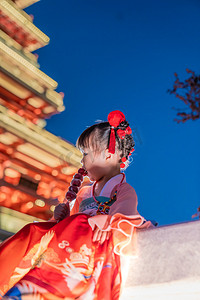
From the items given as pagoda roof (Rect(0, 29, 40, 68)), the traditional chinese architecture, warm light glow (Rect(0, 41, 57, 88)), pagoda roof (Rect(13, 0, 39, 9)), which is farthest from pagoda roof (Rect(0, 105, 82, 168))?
pagoda roof (Rect(13, 0, 39, 9))

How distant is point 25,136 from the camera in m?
3.55

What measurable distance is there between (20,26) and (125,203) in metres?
3.41

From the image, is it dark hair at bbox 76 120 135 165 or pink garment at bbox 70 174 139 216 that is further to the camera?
dark hair at bbox 76 120 135 165

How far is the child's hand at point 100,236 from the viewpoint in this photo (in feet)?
4.42

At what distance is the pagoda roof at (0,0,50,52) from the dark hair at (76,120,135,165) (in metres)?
2.75

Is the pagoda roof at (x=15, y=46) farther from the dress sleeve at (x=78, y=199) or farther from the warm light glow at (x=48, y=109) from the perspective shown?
the dress sleeve at (x=78, y=199)

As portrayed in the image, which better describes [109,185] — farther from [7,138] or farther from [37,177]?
[37,177]

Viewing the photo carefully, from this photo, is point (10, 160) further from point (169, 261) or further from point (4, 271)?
point (169, 261)

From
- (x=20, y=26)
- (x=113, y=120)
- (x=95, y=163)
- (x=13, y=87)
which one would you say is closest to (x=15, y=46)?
(x=20, y=26)

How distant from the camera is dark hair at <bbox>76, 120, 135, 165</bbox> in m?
1.90

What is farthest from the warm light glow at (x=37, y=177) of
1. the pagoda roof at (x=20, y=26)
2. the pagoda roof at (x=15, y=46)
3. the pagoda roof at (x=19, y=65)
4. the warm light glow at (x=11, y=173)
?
the pagoda roof at (x=20, y=26)

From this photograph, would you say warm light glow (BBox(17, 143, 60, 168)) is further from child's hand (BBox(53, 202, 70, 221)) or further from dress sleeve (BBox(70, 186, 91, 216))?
child's hand (BBox(53, 202, 70, 221))

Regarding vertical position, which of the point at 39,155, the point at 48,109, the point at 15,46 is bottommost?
the point at 39,155

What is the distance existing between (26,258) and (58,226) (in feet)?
0.62
